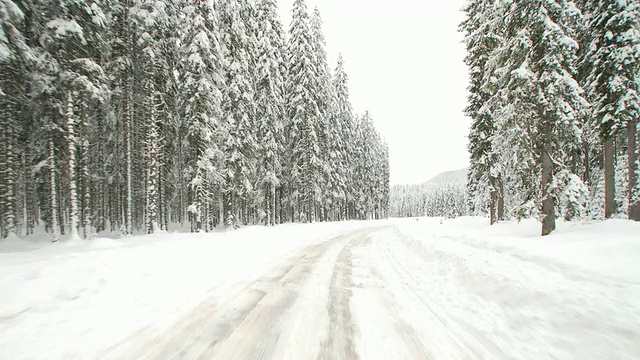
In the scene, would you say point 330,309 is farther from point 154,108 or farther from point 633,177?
point 633,177

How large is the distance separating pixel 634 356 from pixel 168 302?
21.5 ft

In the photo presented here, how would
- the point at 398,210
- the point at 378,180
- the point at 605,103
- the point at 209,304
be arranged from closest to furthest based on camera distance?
the point at 209,304
the point at 605,103
the point at 378,180
the point at 398,210

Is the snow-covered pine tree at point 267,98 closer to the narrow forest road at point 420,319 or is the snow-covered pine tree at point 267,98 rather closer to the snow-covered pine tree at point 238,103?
the snow-covered pine tree at point 238,103

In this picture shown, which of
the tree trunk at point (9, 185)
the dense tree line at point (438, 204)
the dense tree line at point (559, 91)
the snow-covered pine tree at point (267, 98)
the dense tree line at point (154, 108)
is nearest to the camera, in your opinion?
the dense tree line at point (559, 91)

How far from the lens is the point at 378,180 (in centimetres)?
5944

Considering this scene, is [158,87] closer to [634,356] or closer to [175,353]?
[175,353]

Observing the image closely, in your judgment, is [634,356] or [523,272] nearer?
[634,356]

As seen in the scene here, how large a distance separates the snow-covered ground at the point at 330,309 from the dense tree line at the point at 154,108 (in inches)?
385

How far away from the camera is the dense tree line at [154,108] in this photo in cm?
1292

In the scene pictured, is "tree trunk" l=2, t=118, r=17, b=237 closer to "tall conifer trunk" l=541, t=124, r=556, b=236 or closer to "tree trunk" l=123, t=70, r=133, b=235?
"tree trunk" l=123, t=70, r=133, b=235

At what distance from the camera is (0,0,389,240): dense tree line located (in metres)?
12.9

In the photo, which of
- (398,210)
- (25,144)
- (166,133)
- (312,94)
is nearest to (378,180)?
(312,94)

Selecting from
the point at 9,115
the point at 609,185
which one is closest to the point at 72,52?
the point at 9,115

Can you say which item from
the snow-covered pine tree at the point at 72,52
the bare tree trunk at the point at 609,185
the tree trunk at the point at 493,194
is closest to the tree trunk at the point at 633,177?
the bare tree trunk at the point at 609,185
